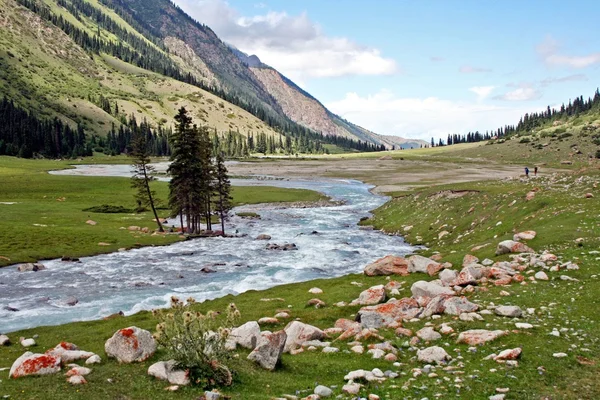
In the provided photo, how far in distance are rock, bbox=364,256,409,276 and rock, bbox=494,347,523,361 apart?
1806 cm

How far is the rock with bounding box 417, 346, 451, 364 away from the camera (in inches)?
587

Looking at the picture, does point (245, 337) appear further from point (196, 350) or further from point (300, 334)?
point (196, 350)

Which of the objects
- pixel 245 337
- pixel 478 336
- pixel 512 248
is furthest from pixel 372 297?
pixel 512 248

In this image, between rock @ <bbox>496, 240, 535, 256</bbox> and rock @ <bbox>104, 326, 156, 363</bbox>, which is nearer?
rock @ <bbox>104, 326, 156, 363</bbox>

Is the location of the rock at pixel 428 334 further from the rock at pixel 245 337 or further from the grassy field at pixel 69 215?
the grassy field at pixel 69 215

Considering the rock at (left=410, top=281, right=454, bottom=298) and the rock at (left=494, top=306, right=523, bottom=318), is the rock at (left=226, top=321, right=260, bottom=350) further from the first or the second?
the rock at (left=494, top=306, right=523, bottom=318)

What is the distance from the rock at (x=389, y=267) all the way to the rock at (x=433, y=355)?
17.3 metres

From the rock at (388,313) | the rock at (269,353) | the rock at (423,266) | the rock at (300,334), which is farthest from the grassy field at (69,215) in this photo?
the rock at (269,353)

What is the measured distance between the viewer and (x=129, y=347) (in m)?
15.1

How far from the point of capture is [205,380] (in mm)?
12969

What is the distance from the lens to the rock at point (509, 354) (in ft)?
46.6

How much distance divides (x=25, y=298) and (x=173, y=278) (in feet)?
36.4

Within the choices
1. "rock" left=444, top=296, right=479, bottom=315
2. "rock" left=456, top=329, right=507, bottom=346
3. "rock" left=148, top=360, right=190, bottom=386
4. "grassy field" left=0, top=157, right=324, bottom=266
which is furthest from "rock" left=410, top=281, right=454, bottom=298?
"grassy field" left=0, top=157, right=324, bottom=266

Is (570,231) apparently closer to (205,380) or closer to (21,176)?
(205,380)
